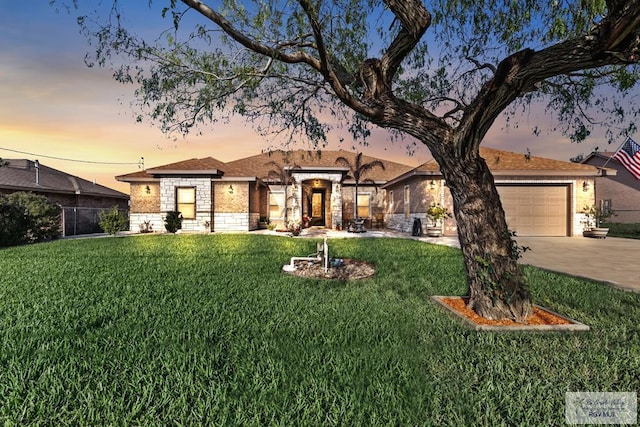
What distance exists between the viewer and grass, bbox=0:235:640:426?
2107 mm

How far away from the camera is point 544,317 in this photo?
13.1ft

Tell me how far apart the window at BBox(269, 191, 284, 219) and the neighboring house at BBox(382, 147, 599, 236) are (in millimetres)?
9956

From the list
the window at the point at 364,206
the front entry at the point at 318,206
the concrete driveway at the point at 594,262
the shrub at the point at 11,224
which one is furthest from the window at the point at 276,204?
the concrete driveway at the point at 594,262

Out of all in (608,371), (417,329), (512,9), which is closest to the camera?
(608,371)

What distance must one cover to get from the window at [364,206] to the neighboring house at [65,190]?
17839mm

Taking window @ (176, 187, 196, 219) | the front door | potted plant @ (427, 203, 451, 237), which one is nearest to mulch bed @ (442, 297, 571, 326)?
potted plant @ (427, 203, 451, 237)

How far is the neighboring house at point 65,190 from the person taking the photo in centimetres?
1734

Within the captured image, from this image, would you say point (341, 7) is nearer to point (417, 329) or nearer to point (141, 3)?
point (141, 3)

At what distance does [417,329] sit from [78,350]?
3.54 m

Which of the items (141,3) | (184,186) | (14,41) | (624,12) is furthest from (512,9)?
(184,186)

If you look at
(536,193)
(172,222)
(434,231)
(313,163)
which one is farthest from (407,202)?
(172,222)

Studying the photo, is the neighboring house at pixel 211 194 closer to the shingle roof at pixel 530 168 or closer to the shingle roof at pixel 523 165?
the shingle roof at pixel 530 168

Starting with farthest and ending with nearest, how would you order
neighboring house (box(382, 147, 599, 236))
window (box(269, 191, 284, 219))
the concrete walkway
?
1. window (box(269, 191, 284, 219))
2. neighboring house (box(382, 147, 599, 236))
3. the concrete walkway

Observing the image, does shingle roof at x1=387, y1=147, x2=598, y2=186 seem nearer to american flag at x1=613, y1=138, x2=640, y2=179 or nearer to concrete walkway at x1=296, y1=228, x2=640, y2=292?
american flag at x1=613, y1=138, x2=640, y2=179
